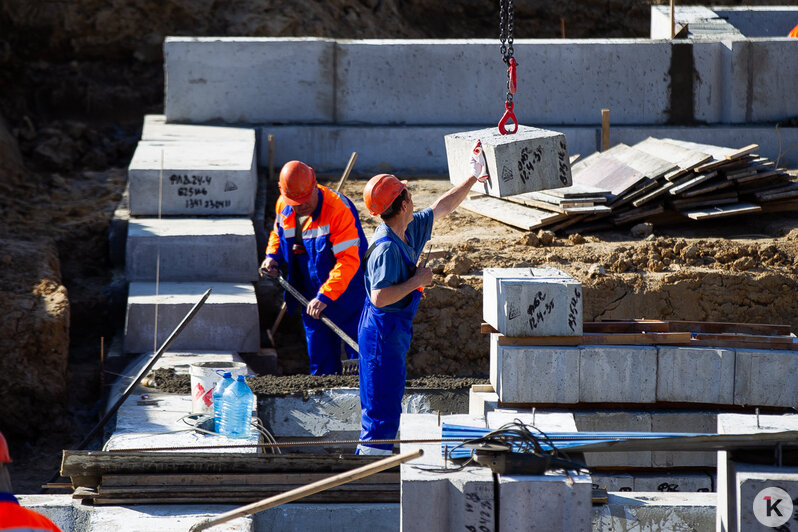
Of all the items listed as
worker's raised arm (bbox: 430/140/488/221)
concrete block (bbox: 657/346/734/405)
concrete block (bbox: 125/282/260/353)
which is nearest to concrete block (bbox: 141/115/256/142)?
concrete block (bbox: 125/282/260/353)

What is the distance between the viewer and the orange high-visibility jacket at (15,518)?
116 inches

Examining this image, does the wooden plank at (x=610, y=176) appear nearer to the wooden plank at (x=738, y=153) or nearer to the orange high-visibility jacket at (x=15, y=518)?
the wooden plank at (x=738, y=153)

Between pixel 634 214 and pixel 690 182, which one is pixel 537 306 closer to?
pixel 634 214

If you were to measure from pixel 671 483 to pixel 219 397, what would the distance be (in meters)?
2.89

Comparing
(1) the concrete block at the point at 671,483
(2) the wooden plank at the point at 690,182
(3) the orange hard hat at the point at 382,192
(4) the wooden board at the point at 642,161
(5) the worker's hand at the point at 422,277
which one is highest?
(4) the wooden board at the point at 642,161

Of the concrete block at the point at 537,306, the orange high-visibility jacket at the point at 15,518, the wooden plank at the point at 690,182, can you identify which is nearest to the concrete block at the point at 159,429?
the concrete block at the point at 537,306

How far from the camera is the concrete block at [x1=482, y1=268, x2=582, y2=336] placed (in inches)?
243

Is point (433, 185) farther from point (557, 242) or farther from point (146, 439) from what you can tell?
point (146, 439)

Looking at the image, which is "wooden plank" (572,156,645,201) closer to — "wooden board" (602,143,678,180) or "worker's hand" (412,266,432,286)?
"wooden board" (602,143,678,180)

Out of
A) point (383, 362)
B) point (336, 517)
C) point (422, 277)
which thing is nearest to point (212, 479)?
point (336, 517)

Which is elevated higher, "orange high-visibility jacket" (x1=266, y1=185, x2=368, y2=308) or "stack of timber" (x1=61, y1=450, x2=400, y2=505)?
"orange high-visibility jacket" (x1=266, y1=185, x2=368, y2=308)

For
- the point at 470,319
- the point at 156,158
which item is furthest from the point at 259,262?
the point at 470,319

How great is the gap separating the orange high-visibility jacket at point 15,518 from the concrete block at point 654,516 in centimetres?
274

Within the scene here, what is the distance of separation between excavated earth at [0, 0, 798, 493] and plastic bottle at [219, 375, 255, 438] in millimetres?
1252
